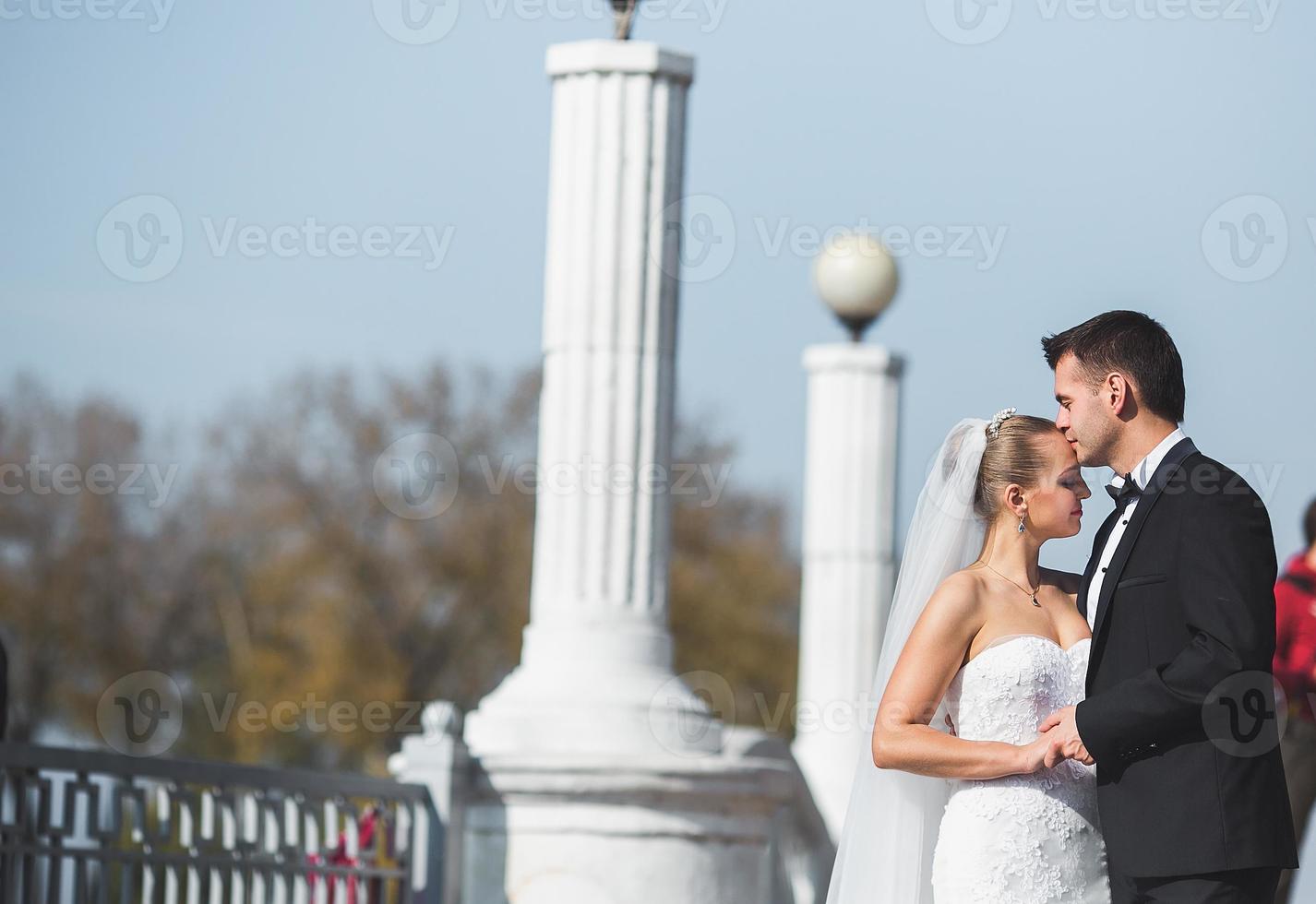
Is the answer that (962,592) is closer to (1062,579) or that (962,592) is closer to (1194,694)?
(1062,579)

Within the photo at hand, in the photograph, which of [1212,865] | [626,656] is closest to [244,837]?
[626,656]

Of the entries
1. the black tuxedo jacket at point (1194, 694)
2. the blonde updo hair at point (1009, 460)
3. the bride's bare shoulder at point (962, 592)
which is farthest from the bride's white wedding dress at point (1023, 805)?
the blonde updo hair at point (1009, 460)

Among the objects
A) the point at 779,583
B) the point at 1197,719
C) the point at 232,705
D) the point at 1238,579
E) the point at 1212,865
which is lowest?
the point at 232,705

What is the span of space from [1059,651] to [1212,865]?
71 cm

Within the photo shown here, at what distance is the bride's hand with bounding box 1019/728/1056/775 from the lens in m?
4.52

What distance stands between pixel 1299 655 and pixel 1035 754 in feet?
13.4

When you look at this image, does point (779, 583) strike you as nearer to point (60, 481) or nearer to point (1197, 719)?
point (60, 481)

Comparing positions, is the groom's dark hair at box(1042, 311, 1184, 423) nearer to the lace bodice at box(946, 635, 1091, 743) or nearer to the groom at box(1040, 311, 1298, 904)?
the groom at box(1040, 311, 1298, 904)

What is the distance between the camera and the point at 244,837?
779 centimetres

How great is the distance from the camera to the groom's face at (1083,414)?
4523mm
